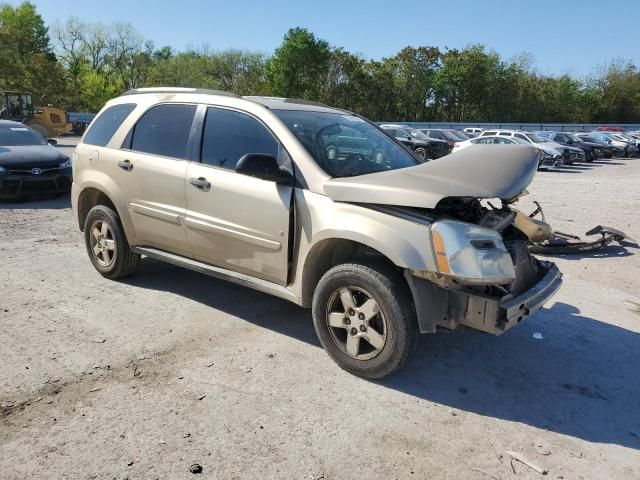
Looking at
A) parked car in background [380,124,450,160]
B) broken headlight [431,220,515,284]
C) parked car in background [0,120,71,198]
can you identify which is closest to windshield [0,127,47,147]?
parked car in background [0,120,71,198]

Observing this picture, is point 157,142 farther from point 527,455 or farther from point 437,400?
point 527,455

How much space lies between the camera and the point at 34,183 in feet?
33.2

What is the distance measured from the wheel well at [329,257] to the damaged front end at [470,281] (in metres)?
0.42

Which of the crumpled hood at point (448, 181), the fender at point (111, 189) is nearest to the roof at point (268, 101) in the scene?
the fender at point (111, 189)

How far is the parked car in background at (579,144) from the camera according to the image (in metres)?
28.3

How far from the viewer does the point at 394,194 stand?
3287 millimetres

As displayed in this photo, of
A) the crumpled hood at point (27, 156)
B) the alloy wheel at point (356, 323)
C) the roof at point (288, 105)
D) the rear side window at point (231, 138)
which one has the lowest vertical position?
the alloy wheel at point (356, 323)

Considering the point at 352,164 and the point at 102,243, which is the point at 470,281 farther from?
the point at 102,243

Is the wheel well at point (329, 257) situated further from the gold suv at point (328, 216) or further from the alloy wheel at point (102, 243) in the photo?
the alloy wheel at point (102, 243)

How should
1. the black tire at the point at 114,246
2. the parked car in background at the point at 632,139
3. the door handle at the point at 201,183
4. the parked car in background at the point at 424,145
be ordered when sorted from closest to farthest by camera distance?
the door handle at the point at 201,183 < the black tire at the point at 114,246 < the parked car in background at the point at 424,145 < the parked car in background at the point at 632,139

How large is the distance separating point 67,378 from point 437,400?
2.48 m

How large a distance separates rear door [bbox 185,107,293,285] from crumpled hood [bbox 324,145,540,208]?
1.76 feet

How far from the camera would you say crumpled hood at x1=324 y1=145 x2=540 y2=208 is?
3.17 metres

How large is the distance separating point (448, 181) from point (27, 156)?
31.5 feet
